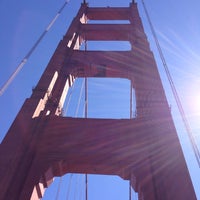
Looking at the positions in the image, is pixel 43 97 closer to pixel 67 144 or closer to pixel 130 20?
pixel 67 144

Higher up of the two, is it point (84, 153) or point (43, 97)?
point (43, 97)

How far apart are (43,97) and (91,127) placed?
1341 millimetres

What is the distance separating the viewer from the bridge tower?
5.32 m

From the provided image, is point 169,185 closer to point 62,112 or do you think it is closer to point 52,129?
point 52,129

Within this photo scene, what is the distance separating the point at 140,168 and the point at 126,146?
0.51m

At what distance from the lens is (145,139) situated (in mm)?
6176

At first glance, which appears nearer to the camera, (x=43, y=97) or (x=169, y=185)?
(x=169, y=185)

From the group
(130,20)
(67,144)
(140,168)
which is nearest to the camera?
(140,168)

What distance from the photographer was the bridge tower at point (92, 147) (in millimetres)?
5316

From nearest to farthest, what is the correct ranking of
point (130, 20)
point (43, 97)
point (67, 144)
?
point (67, 144)
point (43, 97)
point (130, 20)

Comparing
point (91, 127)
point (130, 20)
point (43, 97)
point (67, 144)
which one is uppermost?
point (130, 20)

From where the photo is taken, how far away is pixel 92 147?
235 inches

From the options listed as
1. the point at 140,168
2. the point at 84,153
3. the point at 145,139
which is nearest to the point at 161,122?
the point at 145,139

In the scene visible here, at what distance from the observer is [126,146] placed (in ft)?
19.7
